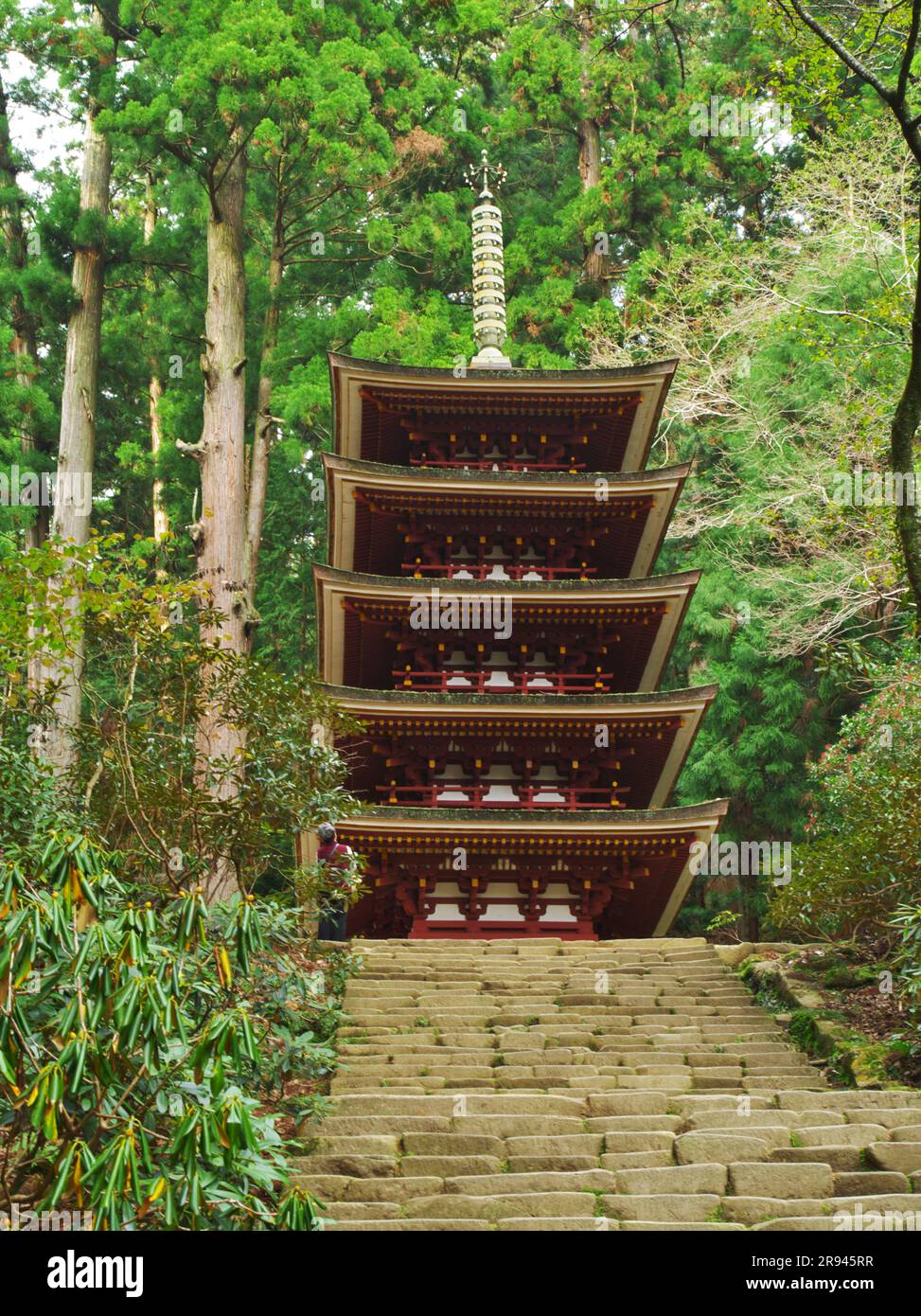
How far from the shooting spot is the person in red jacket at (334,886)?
10508 mm

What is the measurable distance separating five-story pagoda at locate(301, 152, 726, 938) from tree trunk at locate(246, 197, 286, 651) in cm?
200

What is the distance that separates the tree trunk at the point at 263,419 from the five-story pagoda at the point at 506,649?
2002 mm

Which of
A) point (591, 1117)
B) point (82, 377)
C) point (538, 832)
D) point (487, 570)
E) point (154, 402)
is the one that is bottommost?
point (591, 1117)

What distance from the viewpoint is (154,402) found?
22.2 metres

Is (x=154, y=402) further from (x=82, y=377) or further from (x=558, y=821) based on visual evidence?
(x=558, y=821)

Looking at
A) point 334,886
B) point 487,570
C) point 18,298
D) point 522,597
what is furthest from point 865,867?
point 18,298

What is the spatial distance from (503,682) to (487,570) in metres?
1.62

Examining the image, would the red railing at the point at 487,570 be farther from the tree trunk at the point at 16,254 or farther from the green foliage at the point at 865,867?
the tree trunk at the point at 16,254

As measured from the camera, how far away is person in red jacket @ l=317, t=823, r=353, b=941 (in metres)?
10.5

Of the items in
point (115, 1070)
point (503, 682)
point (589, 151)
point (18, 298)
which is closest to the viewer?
point (115, 1070)

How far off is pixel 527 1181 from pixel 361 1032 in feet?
9.29

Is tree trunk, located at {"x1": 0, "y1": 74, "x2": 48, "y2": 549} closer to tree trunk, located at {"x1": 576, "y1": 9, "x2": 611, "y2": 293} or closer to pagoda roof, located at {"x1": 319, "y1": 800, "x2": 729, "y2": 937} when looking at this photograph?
pagoda roof, located at {"x1": 319, "y1": 800, "x2": 729, "y2": 937}

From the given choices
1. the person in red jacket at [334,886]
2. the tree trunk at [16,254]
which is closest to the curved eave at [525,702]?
the person in red jacket at [334,886]

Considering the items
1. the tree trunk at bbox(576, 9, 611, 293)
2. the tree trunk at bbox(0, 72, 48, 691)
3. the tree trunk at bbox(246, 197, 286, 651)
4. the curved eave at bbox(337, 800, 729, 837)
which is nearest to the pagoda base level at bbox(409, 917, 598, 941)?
the curved eave at bbox(337, 800, 729, 837)
